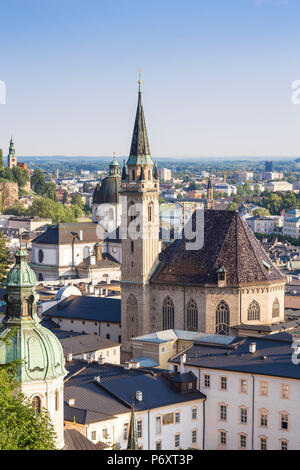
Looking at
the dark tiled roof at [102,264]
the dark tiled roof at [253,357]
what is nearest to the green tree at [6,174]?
the dark tiled roof at [102,264]

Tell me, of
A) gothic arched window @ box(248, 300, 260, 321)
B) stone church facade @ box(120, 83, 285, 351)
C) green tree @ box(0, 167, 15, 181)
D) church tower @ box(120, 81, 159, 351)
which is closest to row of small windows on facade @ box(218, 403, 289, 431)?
stone church facade @ box(120, 83, 285, 351)

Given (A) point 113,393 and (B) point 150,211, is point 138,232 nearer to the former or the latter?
(B) point 150,211

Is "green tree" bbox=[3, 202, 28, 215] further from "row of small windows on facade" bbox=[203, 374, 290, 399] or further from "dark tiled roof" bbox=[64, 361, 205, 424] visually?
"row of small windows on facade" bbox=[203, 374, 290, 399]

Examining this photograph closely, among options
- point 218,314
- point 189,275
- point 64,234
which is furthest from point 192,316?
point 64,234

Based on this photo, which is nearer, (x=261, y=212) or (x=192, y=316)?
(x=192, y=316)

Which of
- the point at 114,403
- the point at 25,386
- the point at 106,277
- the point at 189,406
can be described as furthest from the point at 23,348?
the point at 106,277

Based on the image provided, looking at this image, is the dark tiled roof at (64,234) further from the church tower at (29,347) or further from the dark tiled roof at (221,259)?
the church tower at (29,347)
